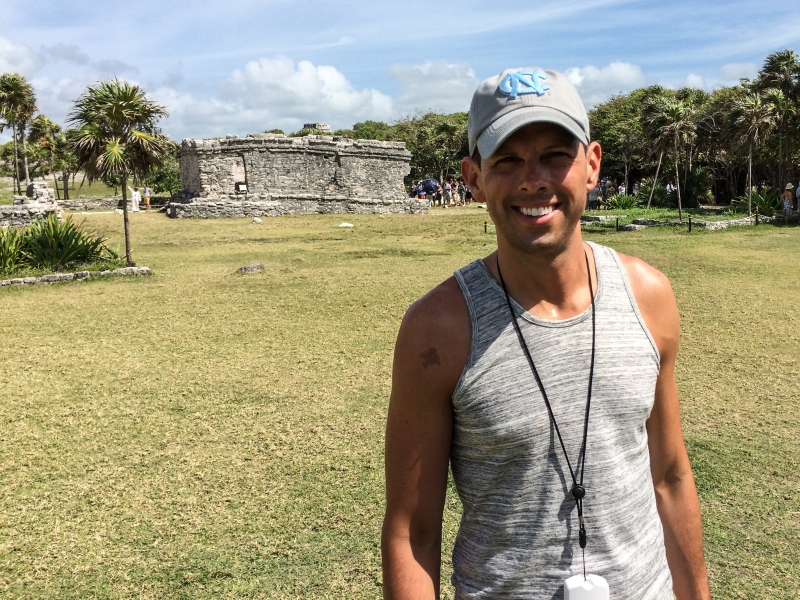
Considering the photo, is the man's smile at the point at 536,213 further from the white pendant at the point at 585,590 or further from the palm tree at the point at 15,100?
the palm tree at the point at 15,100

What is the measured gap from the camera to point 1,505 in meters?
4.36

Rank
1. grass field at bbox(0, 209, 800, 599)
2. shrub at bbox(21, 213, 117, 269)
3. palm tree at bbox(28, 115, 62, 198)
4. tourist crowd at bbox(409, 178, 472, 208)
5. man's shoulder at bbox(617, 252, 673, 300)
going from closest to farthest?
man's shoulder at bbox(617, 252, 673, 300) < grass field at bbox(0, 209, 800, 599) < shrub at bbox(21, 213, 117, 269) < tourist crowd at bbox(409, 178, 472, 208) < palm tree at bbox(28, 115, 62, 198)

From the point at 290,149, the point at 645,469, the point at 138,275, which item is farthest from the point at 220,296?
the point at 290,149

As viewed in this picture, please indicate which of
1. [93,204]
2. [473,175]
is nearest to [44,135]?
[93,204]

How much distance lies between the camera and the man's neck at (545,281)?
156cm

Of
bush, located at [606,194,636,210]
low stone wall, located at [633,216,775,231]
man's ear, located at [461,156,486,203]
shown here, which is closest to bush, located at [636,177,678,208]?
bush, located at [606,194,636,210]

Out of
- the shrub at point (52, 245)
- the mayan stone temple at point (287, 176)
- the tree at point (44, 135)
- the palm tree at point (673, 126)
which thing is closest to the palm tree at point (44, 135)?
the tree at point (44, 135)

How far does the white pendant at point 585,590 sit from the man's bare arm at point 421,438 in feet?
0.95

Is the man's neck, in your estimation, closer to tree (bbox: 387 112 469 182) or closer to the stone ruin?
the stone ruin

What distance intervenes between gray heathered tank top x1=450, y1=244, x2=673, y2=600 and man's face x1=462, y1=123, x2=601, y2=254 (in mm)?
155

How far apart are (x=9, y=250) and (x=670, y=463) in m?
13.6

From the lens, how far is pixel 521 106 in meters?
1.46

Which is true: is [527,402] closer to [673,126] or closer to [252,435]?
[252,435]

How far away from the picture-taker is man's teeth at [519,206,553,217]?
148 centimetres
